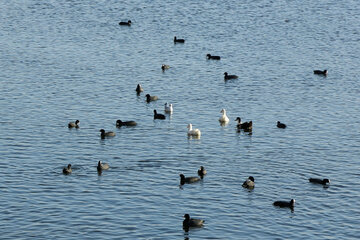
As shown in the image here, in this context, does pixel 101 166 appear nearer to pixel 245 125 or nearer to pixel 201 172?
pixel 201 172

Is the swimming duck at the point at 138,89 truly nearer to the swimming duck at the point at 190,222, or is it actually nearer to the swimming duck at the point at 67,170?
the swimming duck at the point at 67,170

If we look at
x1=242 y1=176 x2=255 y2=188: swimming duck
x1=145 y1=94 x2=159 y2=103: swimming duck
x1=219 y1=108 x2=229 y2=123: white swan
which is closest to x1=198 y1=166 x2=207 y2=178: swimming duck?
x1=242 y1=176 x2=255 y2=188: swimming duck

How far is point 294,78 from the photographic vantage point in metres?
79.9

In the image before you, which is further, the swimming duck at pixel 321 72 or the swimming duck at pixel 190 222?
the swimming duck at pixel 321 72

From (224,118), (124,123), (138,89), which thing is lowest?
(124,123)

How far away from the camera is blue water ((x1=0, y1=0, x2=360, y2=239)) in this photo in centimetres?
4653

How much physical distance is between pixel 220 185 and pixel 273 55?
3980 cm

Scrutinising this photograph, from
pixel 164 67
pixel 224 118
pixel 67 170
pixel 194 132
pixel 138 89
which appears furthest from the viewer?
pixel 164 67

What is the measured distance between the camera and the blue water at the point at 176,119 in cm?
4653

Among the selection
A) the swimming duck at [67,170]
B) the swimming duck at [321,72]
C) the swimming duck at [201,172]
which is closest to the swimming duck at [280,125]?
the swimming duck at [201,172]

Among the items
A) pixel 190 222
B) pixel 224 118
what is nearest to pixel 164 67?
pixel 224 118

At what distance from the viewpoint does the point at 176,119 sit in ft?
217

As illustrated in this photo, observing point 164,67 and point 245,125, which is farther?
point 164,67

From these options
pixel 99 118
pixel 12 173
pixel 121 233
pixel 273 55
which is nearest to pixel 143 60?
pixel 273 55
